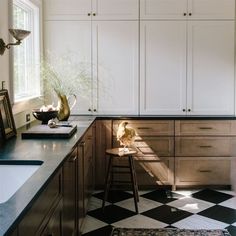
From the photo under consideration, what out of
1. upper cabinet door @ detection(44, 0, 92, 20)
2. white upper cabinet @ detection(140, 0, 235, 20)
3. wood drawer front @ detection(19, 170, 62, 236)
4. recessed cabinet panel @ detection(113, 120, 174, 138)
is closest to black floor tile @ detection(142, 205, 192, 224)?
recessed cabinet panel @ detection(113, 120, 174, 138)

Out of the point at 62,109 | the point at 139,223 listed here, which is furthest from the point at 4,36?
the point at 139,223

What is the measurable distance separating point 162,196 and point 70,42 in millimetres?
1881

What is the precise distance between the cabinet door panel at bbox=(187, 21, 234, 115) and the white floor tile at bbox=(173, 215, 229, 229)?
1.34m

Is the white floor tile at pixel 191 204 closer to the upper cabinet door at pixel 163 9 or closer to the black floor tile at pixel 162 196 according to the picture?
the black floor tile at pixel 162 196

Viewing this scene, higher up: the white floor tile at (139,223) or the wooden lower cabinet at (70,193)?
the wooden lower cabinet at (70,193)

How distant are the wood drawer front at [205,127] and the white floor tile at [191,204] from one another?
2.28 ft

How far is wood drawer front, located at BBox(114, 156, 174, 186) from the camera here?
4562 mm

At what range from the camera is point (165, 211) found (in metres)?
3.94

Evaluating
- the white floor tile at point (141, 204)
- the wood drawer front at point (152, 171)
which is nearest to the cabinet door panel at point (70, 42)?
the wood drawer front at point (152, 171)

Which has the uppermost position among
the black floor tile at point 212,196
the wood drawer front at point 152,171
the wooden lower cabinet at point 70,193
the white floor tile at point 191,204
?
the wooden lower cabinet at point 70,193

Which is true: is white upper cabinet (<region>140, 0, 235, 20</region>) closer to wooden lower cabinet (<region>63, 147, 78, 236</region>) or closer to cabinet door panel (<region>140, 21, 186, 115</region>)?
cabinet door panel (<region>140, 21, 186, 115</region>)

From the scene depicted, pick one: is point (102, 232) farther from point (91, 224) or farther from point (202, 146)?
point (202, 146)

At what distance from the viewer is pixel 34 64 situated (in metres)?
4.35

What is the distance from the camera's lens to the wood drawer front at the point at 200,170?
4574mm
